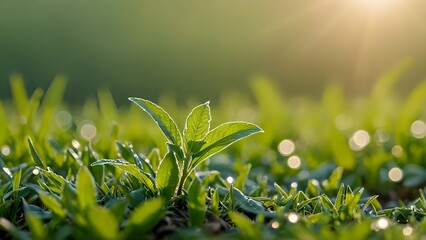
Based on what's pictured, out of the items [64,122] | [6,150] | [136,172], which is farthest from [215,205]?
[64,122]

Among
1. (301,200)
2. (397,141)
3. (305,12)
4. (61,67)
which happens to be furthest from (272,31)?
(301,200)

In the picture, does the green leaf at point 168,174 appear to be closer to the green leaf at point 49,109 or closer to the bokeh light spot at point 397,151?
the green leaf at point 49,109

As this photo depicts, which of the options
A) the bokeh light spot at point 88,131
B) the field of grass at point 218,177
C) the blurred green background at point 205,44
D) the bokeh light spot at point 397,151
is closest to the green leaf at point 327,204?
the field of grass at point 218,177

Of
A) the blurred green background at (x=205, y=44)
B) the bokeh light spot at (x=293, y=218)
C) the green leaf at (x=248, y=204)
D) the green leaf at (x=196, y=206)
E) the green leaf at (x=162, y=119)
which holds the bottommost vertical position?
the blurred green background at (x=205, y=44)

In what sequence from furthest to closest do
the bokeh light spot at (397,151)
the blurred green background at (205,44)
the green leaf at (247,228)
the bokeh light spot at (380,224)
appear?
the blurred green background at (205,44), the bokeh light spot at (397,151), the bokeh light spot at (380,224), the green leaf at (247,228)

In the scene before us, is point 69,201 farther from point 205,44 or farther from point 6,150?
point 205,44

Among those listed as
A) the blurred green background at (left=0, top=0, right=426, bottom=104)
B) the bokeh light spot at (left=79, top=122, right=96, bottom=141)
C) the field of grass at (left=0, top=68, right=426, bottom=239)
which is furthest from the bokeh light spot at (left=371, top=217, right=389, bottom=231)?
the blurred green background at (left=0, top=0, right=426, bottom=104)

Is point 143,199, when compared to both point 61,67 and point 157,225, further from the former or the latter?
point 61,67
